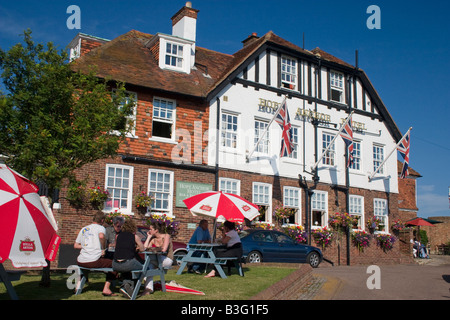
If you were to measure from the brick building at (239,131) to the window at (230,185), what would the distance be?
48 mm

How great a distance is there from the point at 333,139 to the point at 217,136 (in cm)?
627

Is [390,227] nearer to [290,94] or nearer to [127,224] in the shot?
[290,94]

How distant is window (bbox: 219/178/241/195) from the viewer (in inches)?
848

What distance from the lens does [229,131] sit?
22281mm

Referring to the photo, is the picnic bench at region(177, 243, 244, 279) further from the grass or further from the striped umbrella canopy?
the striped umbrella canopy

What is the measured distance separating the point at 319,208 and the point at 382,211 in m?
5.08

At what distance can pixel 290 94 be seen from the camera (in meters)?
24.8

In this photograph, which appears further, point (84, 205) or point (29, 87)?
point (84, 205)

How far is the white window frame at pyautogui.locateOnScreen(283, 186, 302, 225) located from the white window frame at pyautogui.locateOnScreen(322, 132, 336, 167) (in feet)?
8.93

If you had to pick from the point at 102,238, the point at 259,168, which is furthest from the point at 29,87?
the point at 259,168

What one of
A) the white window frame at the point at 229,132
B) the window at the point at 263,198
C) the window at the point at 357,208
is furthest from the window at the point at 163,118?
the window at the point at 357,208

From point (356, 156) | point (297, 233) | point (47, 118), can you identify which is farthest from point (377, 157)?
point (47, 118)

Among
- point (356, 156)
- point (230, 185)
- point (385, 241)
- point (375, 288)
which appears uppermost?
point (356, 156)

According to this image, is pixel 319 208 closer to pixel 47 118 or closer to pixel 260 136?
pixel 260 136
